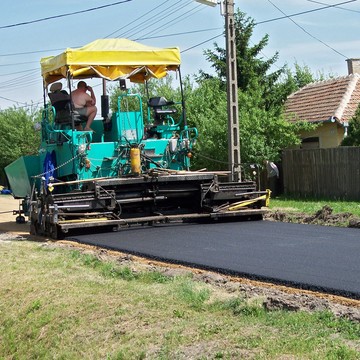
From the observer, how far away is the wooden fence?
22172 millimetres

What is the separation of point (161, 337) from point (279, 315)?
104 centimetres

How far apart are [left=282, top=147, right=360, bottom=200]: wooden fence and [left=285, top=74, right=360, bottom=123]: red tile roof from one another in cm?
254

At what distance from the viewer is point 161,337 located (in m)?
6.62

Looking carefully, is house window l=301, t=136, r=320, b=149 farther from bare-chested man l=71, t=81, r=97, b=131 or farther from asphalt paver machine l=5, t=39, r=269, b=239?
bare-chested man l=71, t=81, r=97, b=131

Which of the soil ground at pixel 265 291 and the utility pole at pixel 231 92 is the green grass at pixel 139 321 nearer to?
the soil ground at pixel 265 291

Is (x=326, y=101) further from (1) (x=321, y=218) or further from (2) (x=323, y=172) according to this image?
(1) (x=321, y=218)

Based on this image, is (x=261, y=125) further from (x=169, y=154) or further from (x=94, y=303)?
Result: (x=94, y=303)

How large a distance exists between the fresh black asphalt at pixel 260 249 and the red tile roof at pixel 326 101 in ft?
46.1

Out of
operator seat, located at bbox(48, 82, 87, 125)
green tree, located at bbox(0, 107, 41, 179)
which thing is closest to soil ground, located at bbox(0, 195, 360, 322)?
operator seat, located at bbox(48, 82, 87, 125)

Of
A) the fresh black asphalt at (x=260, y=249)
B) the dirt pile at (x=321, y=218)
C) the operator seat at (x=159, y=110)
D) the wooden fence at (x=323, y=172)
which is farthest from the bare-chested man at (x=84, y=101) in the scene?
the wooden fence at (x=323, y=172)

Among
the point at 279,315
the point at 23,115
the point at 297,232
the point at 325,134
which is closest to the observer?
the point at 279,315

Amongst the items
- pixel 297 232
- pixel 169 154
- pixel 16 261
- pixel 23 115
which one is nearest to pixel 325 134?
pixel 169 154

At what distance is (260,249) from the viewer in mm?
10227

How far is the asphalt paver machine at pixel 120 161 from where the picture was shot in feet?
44.5
